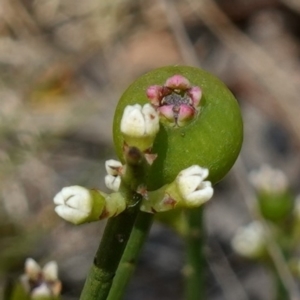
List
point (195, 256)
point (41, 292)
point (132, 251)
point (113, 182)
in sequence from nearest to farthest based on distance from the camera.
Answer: point (113, 182)
point (132, 251)
point (41, 292)
point (195, 256)

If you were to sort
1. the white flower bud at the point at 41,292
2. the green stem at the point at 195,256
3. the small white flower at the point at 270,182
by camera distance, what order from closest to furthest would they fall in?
the white flower bud at the point at 41,292
the green stem at the point at 195,256
the small white flower at the point at 270,182

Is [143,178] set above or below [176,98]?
below

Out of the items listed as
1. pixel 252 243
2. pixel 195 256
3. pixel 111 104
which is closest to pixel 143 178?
pixel 195 256

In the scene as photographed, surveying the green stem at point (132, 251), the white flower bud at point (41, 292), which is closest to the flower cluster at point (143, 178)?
the green stem at point (132, 251)

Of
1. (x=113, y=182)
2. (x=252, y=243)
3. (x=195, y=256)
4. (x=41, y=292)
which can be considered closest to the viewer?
(x=113, y=182)

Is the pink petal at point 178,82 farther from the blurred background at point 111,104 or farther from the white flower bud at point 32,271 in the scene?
the blurred background at point 111,104

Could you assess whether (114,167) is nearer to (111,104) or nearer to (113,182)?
(113,182)
